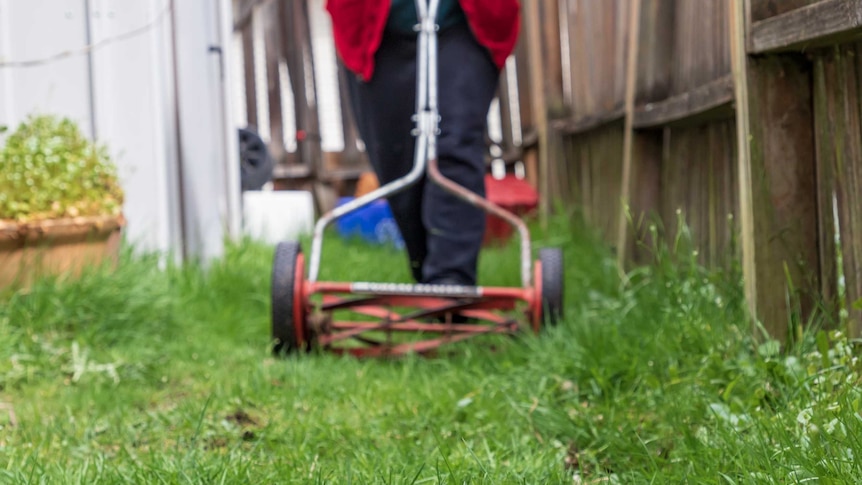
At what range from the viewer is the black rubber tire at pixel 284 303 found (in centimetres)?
276

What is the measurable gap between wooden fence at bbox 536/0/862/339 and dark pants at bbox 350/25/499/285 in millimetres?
517

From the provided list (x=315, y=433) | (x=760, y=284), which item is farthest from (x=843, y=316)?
(x=315, y=433)

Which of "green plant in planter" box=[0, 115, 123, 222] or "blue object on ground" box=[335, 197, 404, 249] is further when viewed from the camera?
"blue object on ground" box=[335, 197, 404, 249]

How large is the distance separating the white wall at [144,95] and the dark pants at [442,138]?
768 mm

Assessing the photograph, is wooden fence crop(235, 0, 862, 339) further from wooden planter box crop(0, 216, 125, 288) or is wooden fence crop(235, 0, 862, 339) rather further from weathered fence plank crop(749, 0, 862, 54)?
wooden planter box crop(0, 216, 125, 288)

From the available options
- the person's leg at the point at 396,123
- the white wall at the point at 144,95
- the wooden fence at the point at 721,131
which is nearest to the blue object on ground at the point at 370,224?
the wooden fence at the point at 721,131

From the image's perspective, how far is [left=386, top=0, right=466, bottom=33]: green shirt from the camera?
3.22m

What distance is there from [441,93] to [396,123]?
27 centimetres

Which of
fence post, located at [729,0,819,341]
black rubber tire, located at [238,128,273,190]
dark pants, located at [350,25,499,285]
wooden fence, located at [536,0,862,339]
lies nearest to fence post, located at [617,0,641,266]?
wooden fence, located at [536,0,862,339]

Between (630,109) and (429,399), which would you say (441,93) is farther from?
(429,399)

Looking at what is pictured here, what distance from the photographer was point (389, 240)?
5.29 metres

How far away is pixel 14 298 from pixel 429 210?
118cm

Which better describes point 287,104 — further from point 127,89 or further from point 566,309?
point 566,309

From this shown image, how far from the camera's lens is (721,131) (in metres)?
2.66
